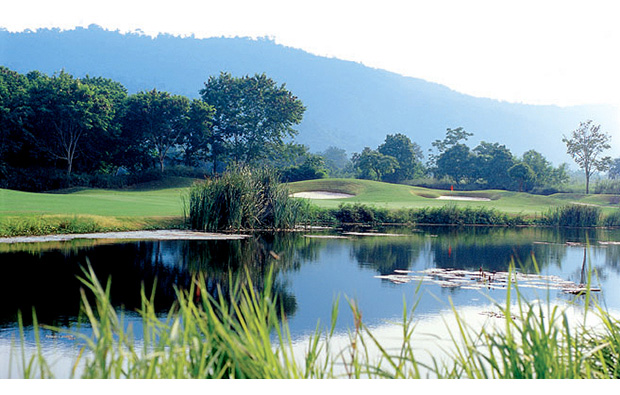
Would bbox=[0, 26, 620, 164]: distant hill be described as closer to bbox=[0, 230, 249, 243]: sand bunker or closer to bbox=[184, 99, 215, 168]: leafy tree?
bbox=[184, 99, 215, 168]: leafy tree

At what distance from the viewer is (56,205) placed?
14.1 m

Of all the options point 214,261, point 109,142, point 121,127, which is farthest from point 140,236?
point 121,127

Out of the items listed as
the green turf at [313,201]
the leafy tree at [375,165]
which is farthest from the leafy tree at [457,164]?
the green turf at [313,201]

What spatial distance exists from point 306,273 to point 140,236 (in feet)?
14.1

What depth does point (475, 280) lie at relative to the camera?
7.50 metres

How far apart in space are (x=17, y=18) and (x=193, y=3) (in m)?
1.15

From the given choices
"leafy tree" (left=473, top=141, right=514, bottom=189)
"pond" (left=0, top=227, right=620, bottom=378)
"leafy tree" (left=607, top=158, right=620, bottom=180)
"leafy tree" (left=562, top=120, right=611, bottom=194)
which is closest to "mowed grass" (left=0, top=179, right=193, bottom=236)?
"pond" (left=0, top=227, right=620, bottom=378)

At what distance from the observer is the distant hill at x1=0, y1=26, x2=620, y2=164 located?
197 feet

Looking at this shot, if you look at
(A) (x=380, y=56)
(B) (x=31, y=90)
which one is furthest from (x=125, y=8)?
(B) (x=31, y=90)

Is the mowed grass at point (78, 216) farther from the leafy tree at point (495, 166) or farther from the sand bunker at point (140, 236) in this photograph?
the leafy tree at point (495, 166)

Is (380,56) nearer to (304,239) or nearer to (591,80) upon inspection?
(591,80)

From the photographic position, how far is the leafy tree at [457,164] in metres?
36.4

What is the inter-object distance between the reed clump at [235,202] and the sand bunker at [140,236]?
0.77m
